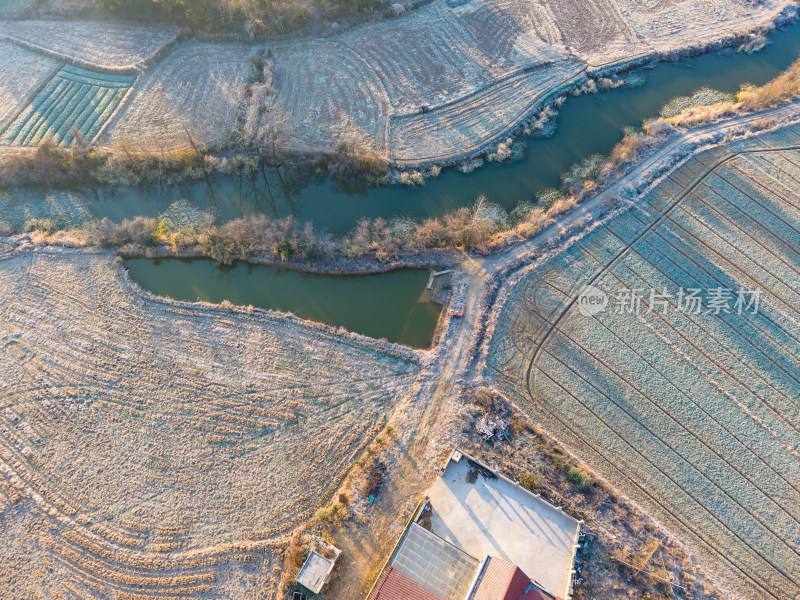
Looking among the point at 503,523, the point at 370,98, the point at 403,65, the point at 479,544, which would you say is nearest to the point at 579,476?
the point at 503,523

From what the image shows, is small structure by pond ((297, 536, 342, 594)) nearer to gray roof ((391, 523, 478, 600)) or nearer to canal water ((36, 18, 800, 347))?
gray roof ((391, 523, 478, 600))

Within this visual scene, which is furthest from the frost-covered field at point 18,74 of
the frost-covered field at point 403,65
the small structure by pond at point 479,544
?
the small structure by pond at point 479,544

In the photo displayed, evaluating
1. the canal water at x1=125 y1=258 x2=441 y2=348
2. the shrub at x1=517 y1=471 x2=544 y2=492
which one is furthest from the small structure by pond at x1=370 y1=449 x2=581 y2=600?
the canal water at x1=125 y1=258 x2=441 y2=348

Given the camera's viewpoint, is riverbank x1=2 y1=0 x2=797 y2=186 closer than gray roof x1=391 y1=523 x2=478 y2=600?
No

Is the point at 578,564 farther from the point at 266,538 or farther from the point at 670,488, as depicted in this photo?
the point at 266,538

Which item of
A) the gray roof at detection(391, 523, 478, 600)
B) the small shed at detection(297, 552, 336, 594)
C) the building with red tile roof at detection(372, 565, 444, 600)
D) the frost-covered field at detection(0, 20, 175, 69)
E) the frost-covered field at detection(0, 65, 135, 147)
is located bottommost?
the small shed at detection(297, 552, 336, 594)

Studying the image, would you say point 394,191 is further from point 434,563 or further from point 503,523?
point 434,563

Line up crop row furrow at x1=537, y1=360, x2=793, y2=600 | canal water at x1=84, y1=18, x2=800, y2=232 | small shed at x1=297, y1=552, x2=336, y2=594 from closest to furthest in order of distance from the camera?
small shed at x1=297, y1=552, x2=336, y2=594 → crop row furrow at x1=537, y1=360, x2=793, y2=600 → canal water at x1=84, y1=18, x2=800, y2=232

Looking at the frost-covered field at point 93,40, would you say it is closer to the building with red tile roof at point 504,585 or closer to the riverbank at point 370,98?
the riverbank at point 370,98
